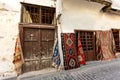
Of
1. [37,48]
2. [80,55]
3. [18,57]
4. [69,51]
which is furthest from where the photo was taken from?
[80,55]

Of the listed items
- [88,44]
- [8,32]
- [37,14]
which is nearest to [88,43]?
[88,44]

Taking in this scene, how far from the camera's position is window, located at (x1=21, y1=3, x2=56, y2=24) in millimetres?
5305

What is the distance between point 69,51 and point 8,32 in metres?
2.96

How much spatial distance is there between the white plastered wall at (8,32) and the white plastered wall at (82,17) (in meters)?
2.00

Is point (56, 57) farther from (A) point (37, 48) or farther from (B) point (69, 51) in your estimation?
(A) point (37, 48)

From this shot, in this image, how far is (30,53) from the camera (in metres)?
5.41

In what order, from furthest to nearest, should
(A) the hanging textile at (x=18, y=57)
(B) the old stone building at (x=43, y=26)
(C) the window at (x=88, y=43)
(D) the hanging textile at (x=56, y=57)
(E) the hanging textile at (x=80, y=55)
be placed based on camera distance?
1. (C) the window at (x=88, y=43)
2. (E) the hanging textile at (x=80, y=55)
3. (D) the hanging textile at (x=56, y=57)
4. (A) the hanging textile at (x=18, y=57)
5. (B) the old stone building at (x=43, y=26)

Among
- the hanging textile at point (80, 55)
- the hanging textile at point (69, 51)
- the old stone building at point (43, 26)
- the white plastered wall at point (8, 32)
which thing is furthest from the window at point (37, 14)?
the hanging textile at point (80, 55)

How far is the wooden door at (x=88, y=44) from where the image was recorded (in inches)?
285

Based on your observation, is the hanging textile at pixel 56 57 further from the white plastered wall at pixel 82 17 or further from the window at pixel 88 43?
the window at pixel 88 43

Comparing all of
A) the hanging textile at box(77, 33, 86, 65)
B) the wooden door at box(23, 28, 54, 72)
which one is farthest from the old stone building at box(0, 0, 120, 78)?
the hanging textile at box(77, 33, 86, 65)

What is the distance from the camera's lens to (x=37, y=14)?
568 cm

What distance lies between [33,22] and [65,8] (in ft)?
6.48

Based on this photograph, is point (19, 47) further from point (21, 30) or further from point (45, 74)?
point (45, 74)
